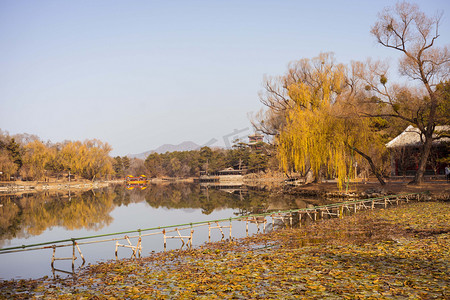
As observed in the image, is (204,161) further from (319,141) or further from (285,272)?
(285,272)

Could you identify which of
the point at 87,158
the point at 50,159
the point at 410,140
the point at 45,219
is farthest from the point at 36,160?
the point at 410,140

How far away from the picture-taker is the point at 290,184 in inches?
1389

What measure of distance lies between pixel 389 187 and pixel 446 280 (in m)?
18.8

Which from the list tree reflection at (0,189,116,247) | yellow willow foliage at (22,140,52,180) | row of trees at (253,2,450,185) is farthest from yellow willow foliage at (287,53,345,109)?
yellow willow foliage at (22,140,52,180)

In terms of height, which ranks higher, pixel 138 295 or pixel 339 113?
pixel 339 113

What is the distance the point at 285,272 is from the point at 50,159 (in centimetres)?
5995

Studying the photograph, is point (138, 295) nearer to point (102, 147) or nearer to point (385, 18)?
point (385, 18)

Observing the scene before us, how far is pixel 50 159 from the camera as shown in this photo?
59812 millimetres

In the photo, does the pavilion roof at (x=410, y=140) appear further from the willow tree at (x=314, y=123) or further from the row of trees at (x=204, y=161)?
the row of trees at (x=204, y=161)

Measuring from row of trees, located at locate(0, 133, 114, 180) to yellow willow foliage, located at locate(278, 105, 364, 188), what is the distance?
141 feet

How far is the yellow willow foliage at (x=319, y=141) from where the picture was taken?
2462cm

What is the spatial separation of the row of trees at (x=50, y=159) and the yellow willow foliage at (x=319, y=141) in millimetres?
42850

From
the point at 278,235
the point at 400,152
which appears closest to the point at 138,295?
the point at 278,235

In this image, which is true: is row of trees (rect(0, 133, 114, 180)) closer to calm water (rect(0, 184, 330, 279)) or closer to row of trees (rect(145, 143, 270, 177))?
row of trees (rect(145, 143, 270, 177))
